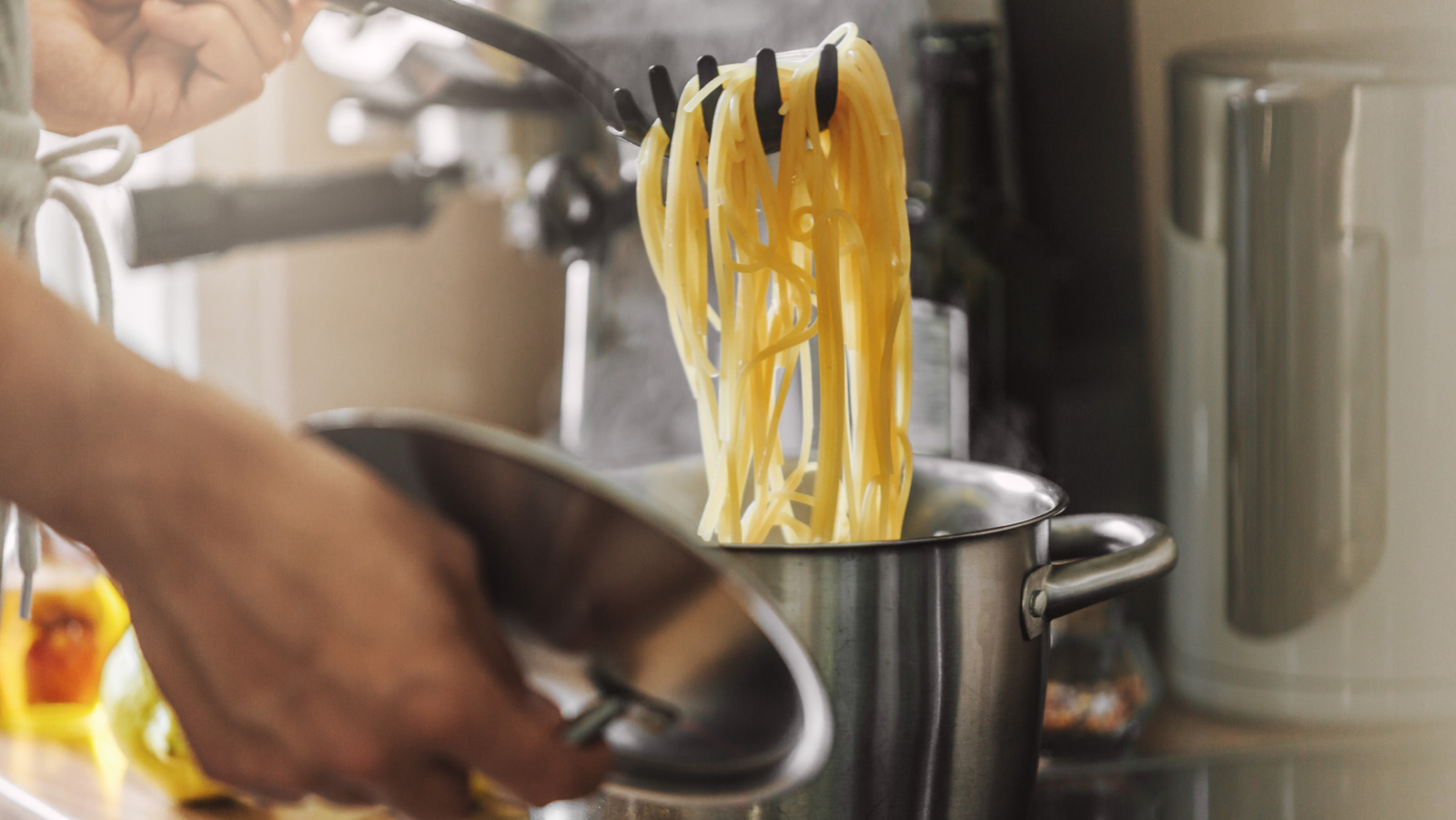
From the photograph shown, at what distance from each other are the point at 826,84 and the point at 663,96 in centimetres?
7

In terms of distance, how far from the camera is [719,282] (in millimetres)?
492

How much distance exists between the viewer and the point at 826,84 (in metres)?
0.47

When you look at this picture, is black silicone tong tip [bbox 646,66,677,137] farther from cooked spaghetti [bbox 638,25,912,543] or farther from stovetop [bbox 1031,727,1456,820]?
stovetop [bbox 1031,727,1456,820]

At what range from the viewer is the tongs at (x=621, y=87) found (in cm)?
47

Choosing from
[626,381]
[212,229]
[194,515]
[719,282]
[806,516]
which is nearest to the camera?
[194,515]

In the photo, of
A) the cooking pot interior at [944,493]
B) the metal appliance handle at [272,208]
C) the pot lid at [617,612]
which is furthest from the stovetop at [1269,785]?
the metal appliance handle at [272,208]

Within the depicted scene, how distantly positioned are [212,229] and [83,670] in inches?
11.3

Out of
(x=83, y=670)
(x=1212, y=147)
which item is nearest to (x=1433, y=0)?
(x=1212, y=147)

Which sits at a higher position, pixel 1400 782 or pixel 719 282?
pixel 719 282

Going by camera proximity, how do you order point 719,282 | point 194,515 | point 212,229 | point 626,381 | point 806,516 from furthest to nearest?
1. point 626,381
2. point 212,229
3. point 806,516
4. point 719,282
5. point 194,515

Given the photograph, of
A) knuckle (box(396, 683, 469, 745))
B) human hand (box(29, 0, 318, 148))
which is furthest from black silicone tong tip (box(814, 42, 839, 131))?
human hand (box(29, 0, 318, 148))

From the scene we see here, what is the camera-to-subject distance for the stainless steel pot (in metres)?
0.40

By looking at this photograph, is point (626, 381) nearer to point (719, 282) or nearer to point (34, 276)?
point (719, 282)

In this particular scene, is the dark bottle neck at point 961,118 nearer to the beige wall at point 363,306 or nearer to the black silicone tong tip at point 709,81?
the black silicone tong tip at point 709,81
